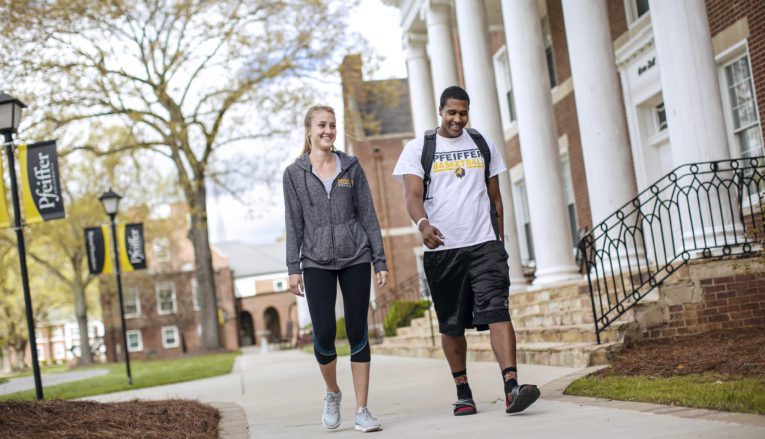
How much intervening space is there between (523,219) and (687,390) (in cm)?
1558

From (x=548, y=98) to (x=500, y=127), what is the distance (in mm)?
2059

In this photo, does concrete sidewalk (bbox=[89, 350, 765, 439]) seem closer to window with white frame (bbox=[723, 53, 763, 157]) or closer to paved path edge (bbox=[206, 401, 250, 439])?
paved path edge (bbox=[206, 401, 250, 439])

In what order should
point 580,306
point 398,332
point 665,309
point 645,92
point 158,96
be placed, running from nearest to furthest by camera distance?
point 665,309 < point 580,306 < point 645,92 < point 398,332 < point 158,96

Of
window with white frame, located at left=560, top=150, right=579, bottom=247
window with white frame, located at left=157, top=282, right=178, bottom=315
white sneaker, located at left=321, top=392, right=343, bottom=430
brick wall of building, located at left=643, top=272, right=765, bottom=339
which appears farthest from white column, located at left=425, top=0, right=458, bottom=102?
window with white frame, located at left=157, top=282, right=178, bottom=315

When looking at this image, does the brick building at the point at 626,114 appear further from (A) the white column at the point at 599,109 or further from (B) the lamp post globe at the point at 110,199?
(B) the lamp post globe at the point at 110,199

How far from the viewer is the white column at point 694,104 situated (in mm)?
9008

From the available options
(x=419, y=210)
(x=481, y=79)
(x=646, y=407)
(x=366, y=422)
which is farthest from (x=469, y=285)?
(x=481, y=79)

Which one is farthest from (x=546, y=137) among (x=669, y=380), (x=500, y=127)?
(x=669, y=380)

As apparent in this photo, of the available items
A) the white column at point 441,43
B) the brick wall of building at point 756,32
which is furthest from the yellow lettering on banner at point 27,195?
the brick wall of building at point 756,32

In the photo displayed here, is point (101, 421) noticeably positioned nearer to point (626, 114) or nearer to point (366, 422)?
point (366, 422)

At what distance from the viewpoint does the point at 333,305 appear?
5566 mm

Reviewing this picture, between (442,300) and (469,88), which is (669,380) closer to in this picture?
(442,300)

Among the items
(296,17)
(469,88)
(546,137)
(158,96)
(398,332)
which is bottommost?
(398,332)

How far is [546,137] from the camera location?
12227 mm
